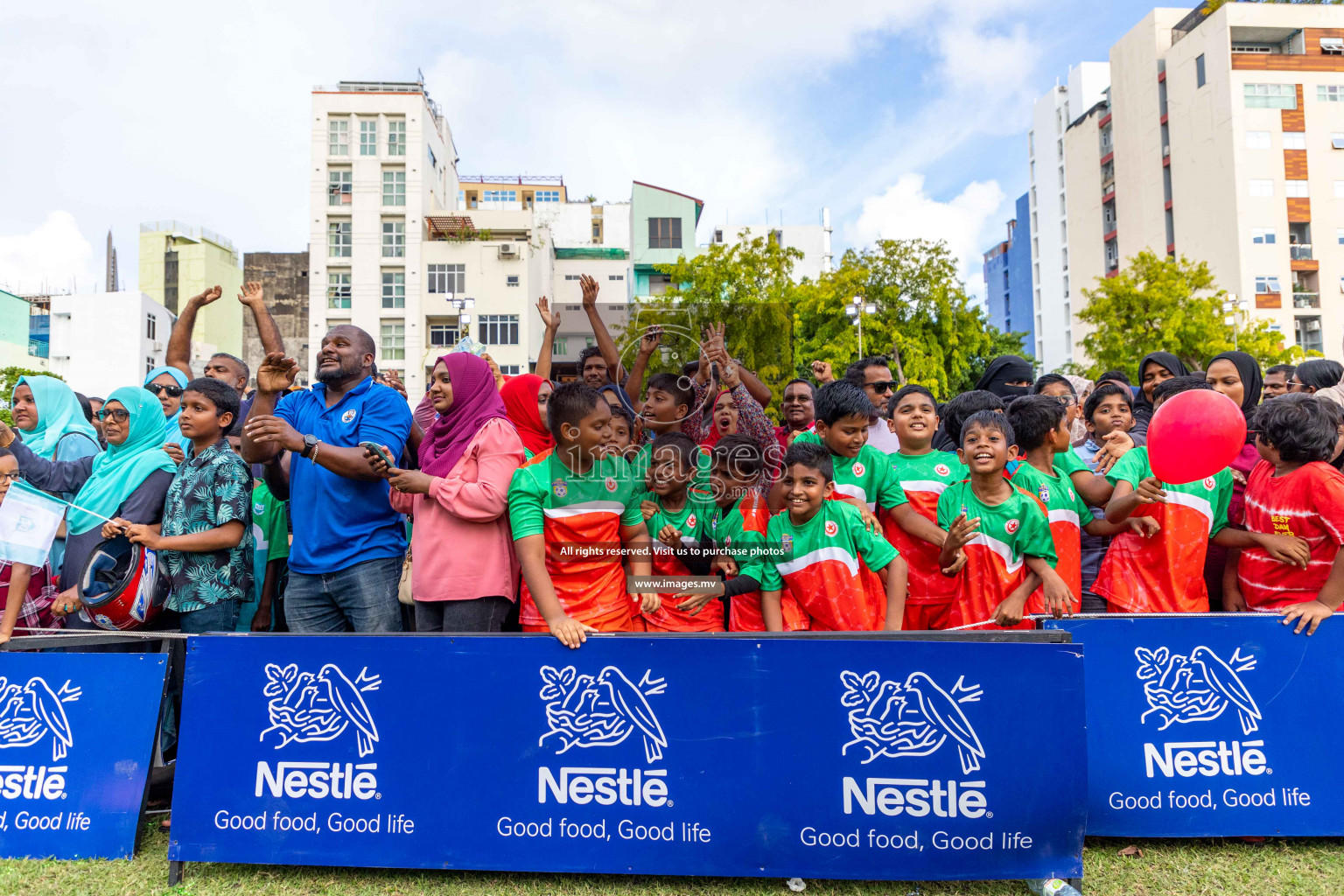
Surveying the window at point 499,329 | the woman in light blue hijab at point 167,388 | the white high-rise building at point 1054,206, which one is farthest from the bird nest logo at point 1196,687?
the white high-rise building at point 1054,206

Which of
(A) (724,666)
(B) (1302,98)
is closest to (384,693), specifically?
(A) (724,666)

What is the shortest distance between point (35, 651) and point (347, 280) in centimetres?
4329

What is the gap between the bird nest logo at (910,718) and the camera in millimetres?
2926

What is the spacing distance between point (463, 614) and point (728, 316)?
406cm

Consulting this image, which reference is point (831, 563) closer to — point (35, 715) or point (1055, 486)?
point (1055, 486)

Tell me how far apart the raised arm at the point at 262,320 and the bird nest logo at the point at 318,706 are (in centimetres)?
183

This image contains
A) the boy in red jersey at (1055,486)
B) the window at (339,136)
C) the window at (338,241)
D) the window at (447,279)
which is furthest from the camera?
the window at (339,136)

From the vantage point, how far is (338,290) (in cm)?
4303

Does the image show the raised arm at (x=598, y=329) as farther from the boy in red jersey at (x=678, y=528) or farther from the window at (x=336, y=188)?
the window at (x=336, y=188)

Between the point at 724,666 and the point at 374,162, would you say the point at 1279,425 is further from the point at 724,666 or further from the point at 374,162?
the point at 374,162

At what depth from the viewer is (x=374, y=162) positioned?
143ft

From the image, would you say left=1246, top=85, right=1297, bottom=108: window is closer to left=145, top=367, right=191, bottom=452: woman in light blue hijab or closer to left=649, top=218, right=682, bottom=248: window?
left=649, top=218, right=682, bottom=248: window

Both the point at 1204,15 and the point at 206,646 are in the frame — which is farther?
the point at 1204,15

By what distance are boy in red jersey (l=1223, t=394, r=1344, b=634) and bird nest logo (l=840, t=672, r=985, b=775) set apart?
1.50m
